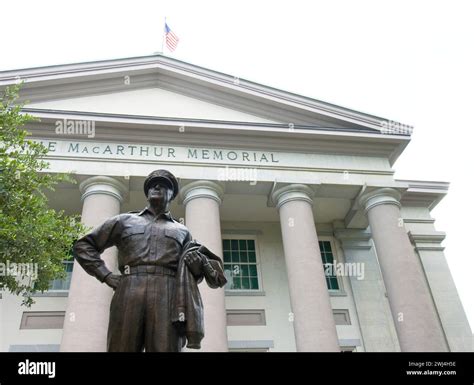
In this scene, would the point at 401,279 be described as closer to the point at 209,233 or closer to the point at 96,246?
the point at 209,233

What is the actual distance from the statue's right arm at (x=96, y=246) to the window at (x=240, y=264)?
1346cm

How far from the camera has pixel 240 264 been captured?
61.1 feet

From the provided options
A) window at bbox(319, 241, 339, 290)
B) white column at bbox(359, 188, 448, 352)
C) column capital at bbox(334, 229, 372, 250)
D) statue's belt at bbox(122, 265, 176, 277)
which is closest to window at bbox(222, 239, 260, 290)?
window at bbox(319, 241, 339, 290)

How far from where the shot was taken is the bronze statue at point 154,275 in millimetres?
3855

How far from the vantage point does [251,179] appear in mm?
16500

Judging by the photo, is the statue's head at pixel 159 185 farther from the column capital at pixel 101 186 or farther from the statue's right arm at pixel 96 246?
the column capital at pixel 101 186

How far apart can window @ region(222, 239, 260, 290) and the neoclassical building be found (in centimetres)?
6

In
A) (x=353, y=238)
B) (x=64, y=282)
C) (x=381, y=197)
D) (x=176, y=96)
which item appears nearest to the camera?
(x=381, y=197)

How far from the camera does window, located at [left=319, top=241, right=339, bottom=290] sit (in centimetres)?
1887

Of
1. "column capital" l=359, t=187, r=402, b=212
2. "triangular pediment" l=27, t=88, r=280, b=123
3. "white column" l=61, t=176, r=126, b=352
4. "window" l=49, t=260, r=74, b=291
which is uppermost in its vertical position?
"triangular pediment" l=27, t=88, r=280, b=123

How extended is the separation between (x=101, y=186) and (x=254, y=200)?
238 inches

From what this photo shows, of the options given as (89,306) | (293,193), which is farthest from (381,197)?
(89,306)

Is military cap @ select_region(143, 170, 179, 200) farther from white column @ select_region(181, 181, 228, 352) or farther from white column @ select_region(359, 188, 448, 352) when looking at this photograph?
white column @ select_region(359, 188, 448, 352)
